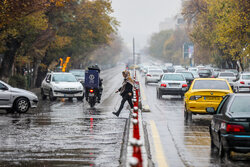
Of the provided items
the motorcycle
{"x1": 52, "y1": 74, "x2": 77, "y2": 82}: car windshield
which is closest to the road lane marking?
the motorcycle

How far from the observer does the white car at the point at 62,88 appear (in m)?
29.1

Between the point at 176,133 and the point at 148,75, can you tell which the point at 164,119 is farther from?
the point at 148,75

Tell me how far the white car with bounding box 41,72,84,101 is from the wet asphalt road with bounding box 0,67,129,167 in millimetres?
8304

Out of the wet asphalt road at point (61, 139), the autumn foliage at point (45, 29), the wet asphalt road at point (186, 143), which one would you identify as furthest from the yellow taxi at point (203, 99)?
the autumn foliage at point (45, 29)

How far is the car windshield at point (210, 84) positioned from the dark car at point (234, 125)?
8196 millimetres

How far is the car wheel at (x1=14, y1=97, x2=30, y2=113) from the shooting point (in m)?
21.2

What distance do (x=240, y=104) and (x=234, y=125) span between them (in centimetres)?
73

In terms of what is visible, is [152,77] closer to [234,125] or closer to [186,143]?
[186,143]

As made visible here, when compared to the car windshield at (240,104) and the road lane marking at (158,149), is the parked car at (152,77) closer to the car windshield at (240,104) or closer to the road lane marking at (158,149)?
the road lane marking at (158,149)

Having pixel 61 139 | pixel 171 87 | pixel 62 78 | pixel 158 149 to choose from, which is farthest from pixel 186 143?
pixel 171 87

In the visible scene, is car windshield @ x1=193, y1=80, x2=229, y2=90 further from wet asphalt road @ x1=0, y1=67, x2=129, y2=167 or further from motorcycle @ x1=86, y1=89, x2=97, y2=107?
motorcycle @ x1=86, y1=89, x2=97, y2=107

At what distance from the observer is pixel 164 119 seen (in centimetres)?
Result: 1873

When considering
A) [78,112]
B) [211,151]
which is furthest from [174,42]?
[211,151]

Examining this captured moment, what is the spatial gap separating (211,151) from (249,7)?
27229mm
